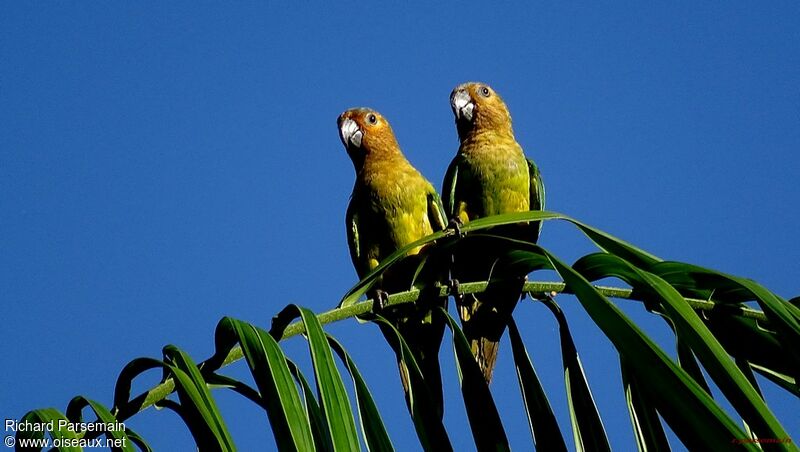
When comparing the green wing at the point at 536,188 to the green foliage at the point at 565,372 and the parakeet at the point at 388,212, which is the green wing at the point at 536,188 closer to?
the parakeet at the point at 388,212

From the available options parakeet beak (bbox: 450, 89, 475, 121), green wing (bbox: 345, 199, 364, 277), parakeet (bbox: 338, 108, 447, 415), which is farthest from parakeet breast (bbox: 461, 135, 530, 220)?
green wing (bbox: 345, 199, 364, 277)

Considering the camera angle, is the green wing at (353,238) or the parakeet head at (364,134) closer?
the green wing at (353,238)

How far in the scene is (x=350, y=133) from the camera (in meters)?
6.73

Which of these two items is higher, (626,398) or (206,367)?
(206,367)

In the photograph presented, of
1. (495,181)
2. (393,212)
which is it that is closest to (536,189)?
(495,181)

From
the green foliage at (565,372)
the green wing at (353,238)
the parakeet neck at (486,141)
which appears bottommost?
the green foliage at (565,372)

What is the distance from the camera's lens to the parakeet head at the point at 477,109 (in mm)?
6680

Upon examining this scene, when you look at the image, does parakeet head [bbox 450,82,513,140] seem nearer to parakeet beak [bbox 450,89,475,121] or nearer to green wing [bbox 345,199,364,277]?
parakeet beak [bbox 450,89,475,121]

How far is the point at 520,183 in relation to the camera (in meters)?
6.26

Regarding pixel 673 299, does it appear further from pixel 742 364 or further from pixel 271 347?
pixel 271 347

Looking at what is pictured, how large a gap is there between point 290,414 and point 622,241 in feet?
3.51

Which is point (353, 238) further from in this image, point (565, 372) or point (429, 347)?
point (565, 372)

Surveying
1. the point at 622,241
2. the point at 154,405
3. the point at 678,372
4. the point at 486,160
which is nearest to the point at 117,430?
the point at 154,405

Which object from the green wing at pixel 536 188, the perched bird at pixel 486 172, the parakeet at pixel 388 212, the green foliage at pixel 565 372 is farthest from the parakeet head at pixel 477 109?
the green foliage at pixel 565 372
